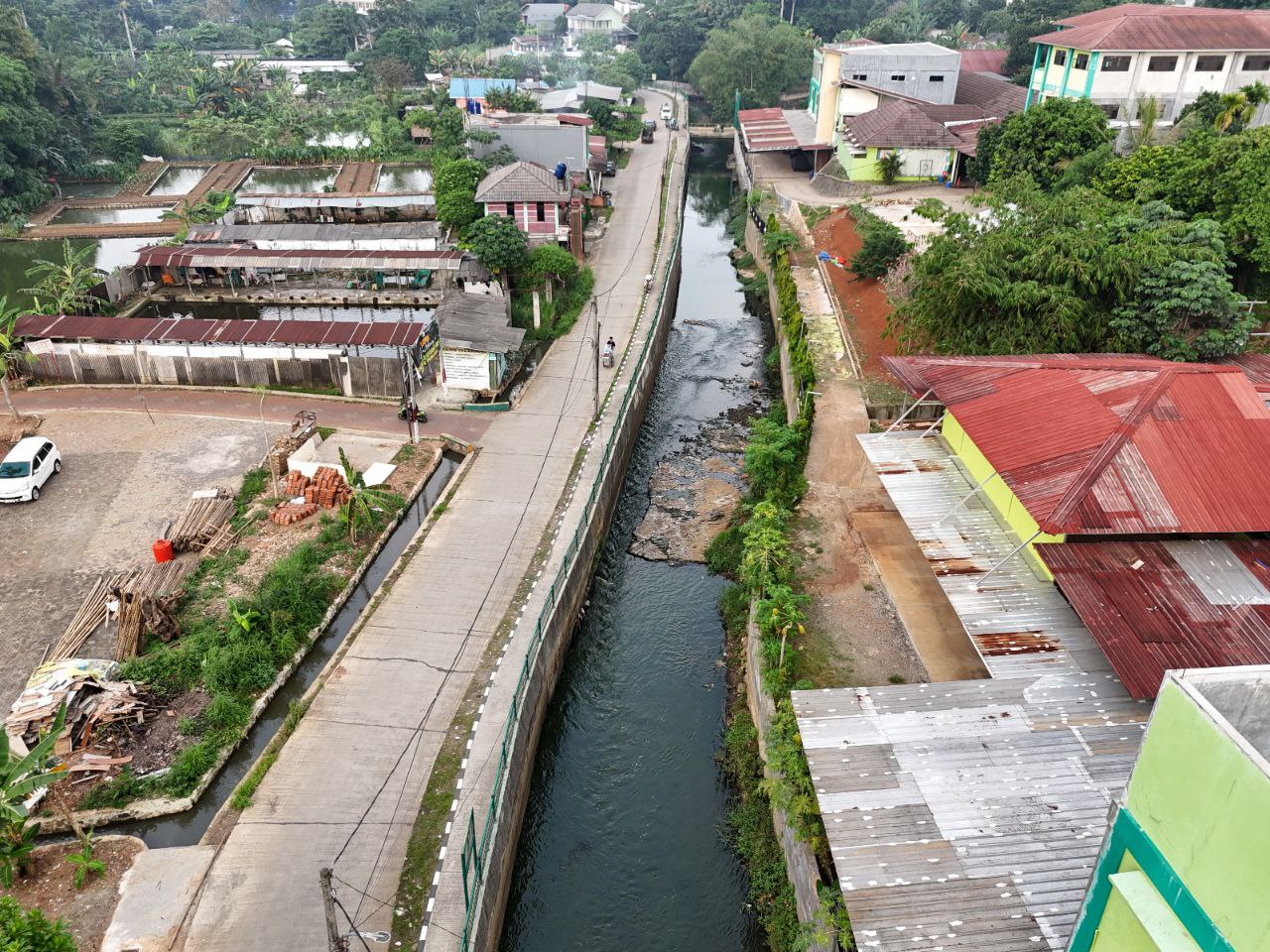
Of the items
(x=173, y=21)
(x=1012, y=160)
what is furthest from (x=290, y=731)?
(x=173, y=21)

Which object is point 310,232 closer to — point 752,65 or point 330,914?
point 330,914

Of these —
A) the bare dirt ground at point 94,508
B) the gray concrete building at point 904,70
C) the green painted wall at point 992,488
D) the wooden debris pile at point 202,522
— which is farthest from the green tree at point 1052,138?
the wooden debris pile at point 202,522

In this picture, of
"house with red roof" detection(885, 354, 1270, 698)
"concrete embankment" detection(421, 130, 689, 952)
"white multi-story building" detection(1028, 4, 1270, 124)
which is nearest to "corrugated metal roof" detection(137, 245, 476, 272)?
"concrete embankment" detection(421, 130, 689, 952)

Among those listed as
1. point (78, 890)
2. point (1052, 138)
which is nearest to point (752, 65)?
point (1052, 138)

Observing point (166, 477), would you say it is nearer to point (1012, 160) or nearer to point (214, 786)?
point (214, 786)

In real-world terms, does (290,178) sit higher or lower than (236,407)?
higher

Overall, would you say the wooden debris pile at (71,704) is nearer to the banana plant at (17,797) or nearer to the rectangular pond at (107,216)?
the banana plant at (17,797)
